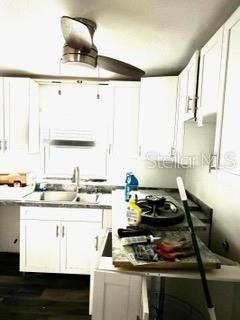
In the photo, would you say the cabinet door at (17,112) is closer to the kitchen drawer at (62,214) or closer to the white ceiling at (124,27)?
the white ceiling at (124,27)

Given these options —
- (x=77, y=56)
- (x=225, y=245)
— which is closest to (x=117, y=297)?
(x=225, y=245)

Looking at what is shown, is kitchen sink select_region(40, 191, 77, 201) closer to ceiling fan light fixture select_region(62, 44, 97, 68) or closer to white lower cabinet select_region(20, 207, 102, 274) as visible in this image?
white lower cabinet select_region(20, 207, 102, 274)

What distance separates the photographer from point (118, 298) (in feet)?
3.87

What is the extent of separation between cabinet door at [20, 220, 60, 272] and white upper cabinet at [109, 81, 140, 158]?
3.46 feet

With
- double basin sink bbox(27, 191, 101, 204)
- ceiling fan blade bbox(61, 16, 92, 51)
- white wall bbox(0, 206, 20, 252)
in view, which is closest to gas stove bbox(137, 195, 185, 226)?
double basin sink bbox(27, 191, 101, 204)

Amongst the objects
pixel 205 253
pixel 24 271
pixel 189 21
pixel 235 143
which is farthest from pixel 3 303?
pixel 189 21

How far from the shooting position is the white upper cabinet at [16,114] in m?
2.61

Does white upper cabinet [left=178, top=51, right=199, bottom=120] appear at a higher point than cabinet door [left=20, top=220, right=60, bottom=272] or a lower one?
higher

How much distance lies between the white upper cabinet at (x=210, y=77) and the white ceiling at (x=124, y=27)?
0.17 meters

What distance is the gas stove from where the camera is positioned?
1590 mm

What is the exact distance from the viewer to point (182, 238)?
1.35m

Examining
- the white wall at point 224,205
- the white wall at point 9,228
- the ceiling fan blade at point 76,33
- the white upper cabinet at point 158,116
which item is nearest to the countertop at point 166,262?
the white wall at point 224,205

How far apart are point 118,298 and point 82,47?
1.41 m

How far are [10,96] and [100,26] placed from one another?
152cm
